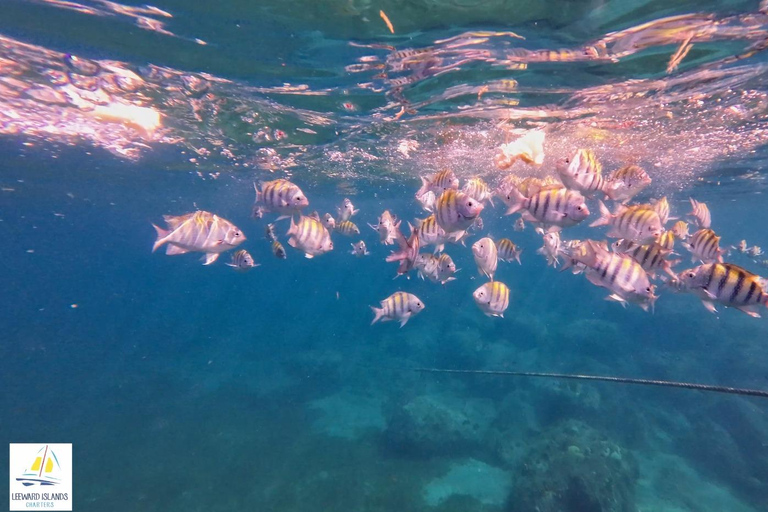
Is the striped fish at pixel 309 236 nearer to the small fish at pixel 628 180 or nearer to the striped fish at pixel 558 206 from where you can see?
the striped fish at pixel 558 206

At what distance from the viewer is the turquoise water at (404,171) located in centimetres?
950

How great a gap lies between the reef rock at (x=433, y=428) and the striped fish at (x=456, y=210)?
13252 millimetres

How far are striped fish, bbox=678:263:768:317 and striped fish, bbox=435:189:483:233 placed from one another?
10.1 feet

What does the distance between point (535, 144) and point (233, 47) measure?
1557cm

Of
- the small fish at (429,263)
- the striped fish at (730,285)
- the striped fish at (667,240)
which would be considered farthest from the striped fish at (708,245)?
the small fish at (429,263)

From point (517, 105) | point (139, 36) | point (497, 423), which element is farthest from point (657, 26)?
point (497, 423)

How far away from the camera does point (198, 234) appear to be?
5.51m

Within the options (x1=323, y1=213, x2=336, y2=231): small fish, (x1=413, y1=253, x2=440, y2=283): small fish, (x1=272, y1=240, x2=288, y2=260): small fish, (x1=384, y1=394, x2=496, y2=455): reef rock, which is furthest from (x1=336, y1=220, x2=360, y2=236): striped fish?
(x1=384, y1=394, x2=496, y2=455): reef rock

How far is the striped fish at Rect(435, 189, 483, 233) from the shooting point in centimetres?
456

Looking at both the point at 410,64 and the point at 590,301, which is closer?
the point at 410,64

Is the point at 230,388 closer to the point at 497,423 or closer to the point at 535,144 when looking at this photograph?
the point at 497,423

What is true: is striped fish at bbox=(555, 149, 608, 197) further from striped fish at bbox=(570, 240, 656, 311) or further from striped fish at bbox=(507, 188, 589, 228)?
striped fish at bbox=(570, 240, 656, 311)

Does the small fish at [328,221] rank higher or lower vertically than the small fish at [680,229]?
lower

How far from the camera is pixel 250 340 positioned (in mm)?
41500
